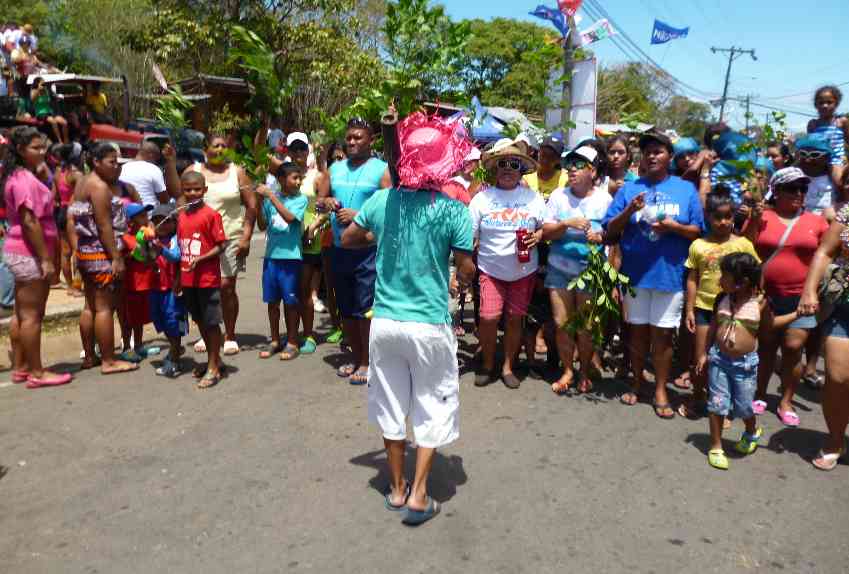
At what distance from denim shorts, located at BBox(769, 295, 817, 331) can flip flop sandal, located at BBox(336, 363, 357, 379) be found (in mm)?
3443

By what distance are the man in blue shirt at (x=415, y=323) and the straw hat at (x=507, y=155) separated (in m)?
1.81

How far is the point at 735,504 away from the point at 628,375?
2.24m

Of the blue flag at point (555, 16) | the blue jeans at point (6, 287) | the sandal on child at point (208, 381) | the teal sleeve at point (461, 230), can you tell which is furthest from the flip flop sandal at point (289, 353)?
the blue flag at point (555, 16)

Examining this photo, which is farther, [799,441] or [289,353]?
[289,353]

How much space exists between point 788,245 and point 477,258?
7.79 ft

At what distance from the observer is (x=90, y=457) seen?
4.22 metres

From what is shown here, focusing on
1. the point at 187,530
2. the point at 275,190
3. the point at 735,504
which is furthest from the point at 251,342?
the point at 735,504

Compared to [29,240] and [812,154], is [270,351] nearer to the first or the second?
[29,240]

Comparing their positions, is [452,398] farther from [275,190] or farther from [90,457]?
[275,190]

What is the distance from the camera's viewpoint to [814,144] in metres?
5.05

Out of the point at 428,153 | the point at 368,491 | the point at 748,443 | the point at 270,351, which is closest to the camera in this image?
the point at 428,153

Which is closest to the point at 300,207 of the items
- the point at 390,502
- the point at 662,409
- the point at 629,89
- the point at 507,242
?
the point at 507,242

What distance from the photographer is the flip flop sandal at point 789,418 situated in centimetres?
482

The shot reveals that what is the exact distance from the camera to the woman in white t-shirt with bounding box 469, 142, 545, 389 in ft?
17.2
